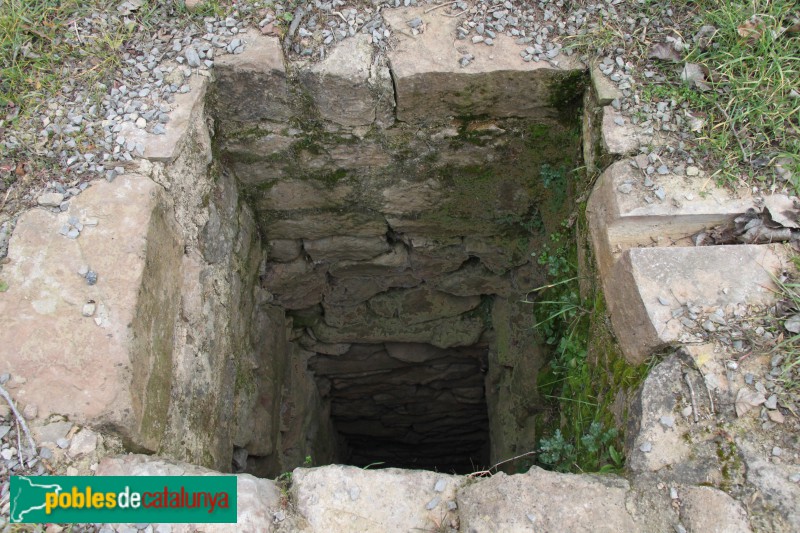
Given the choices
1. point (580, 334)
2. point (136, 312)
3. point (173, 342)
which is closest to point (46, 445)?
point (136, 312)

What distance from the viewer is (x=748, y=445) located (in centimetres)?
158

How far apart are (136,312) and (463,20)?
158 cm

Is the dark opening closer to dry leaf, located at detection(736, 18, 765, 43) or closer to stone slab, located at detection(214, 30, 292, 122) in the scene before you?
stone slab, located at detection(214, 30, 292, 122)

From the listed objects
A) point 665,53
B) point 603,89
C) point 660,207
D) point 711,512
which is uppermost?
point 665,53

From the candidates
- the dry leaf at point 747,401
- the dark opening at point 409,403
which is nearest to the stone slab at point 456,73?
the dry leaf at point 747,401

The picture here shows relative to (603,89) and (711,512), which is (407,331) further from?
(711,512)

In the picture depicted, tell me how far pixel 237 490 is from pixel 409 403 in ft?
9.48

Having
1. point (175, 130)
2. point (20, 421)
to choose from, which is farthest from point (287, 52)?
point (20, 421)

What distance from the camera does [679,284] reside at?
180 cm

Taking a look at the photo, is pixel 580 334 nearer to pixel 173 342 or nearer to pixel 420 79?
pixel 420 79

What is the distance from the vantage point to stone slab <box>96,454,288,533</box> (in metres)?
1.54

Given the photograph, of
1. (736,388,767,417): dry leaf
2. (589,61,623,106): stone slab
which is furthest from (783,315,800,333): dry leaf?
(589,61,623,106): stone slab

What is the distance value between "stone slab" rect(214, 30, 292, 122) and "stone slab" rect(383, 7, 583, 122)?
17.1 inches

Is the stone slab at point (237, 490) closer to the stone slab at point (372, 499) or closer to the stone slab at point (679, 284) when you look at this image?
the stone slab at point (372, 499)
